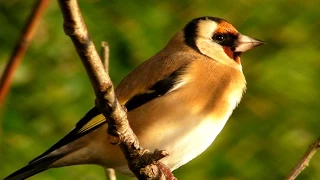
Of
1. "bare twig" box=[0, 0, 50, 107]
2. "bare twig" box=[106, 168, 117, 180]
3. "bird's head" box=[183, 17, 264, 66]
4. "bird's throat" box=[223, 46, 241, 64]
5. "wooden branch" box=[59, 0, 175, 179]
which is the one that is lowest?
"bare twig" box=[0, 0, 50, 107]

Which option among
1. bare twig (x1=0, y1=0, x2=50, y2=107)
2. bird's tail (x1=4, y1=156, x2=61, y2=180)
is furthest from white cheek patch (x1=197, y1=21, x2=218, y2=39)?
bare twig (x1=0, y1=0, x2=50, y2=107)

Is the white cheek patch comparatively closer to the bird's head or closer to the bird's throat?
the bird's head

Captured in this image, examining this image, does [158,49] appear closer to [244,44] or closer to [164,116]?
[244,44]

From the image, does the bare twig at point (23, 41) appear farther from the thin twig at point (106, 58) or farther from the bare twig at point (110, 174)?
the bare twig at point (110, 174)

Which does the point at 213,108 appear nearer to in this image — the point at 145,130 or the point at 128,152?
the point at 145,130

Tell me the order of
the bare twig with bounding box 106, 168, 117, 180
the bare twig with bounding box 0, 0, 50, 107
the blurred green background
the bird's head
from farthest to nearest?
the blurred green background, the bird's head, the bare twig with bounding box 106, 168, 117, 180, the bare twig with bounding box 0, 0, 50, 107

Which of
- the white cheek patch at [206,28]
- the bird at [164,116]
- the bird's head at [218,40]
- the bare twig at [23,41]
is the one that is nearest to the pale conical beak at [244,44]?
the bird's head at [218,40]

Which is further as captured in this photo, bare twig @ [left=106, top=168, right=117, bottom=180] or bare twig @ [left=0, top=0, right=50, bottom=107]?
bare twig @ [left=106, top=168, right=117, bottom=180]
